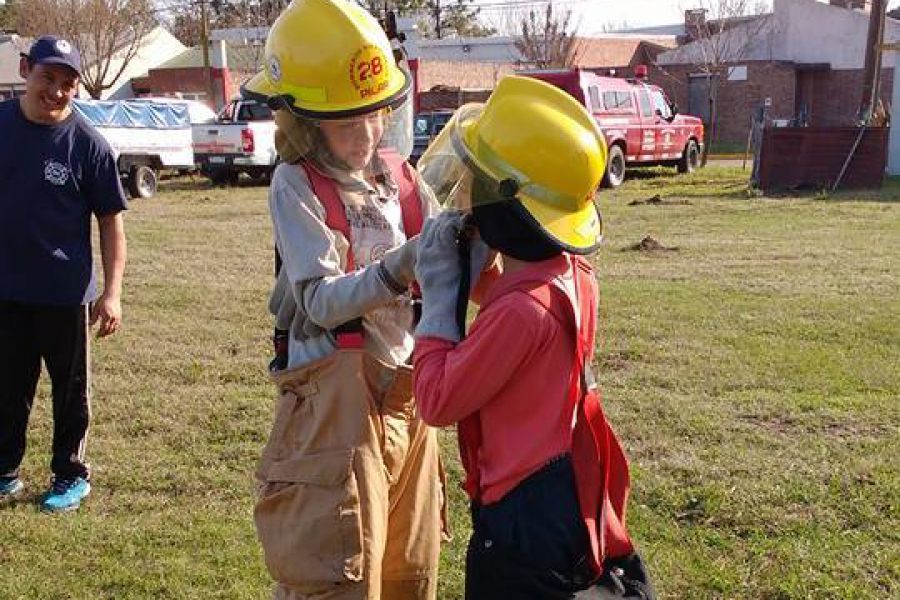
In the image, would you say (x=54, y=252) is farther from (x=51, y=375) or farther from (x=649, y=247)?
(x=649, y=247)

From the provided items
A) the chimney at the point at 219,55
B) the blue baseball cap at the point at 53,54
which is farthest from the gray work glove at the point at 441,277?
the chimney at the point at 219,55

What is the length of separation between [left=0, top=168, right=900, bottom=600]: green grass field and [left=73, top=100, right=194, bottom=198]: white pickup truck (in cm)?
847

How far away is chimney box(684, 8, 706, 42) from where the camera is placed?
39812mm

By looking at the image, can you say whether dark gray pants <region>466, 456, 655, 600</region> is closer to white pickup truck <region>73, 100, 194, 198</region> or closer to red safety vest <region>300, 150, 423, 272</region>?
red safety vest <region>300, 150, 423, 272</region>

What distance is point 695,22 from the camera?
1660 inches

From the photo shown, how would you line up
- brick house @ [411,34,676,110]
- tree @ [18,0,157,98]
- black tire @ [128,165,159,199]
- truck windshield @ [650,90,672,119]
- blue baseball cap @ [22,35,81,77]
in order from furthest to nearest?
1. brick house @ [411,34,676,110]
2. tree @ [18,0,157,98]
3. truck windshield @ [650,90,672,119]
4. black tire @ [128,165,159,199]
5. blue baseball cap @ [22,35,81,77]

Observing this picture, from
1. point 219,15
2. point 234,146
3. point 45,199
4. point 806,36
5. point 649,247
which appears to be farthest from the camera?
point 219,15

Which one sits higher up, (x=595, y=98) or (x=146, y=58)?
(x=146, y=58)

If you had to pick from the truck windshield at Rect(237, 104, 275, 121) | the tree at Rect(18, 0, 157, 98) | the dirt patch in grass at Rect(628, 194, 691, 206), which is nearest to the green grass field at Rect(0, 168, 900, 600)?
the dirt patch in grass at Rect(628, 194, 691, 206)

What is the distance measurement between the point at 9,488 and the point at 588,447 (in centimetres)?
322

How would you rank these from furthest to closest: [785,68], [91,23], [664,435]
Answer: [91,23] → [785,68] → [664,435]

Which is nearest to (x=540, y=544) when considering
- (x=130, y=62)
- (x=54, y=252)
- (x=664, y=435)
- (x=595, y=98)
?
(x=54, y=252)

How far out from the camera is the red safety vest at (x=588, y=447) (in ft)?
6.59

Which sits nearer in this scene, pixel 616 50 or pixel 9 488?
pixel 9 488
